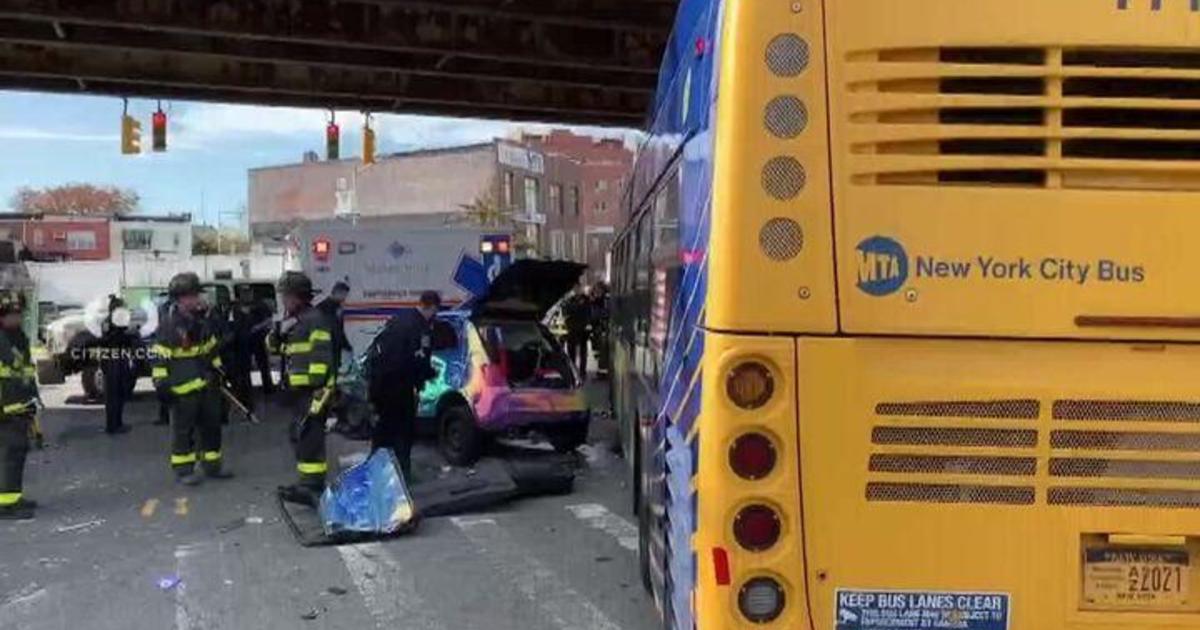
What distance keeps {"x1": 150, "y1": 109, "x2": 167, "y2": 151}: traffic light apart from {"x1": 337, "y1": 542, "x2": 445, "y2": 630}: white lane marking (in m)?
15.0

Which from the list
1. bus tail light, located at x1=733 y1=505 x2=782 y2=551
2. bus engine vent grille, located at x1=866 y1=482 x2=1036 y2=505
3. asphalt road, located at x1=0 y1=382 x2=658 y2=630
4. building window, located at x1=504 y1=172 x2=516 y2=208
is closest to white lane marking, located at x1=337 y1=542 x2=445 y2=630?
asphalt road, located at x1=0 y1=382 x2=658 y2=630

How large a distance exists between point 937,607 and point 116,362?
45.2ft

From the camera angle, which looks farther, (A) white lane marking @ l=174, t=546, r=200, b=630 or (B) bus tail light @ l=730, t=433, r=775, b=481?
(A) white lane marking @ l=174, t=546, r=200, b=630

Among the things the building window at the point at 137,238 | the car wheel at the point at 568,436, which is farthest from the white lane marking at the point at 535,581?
the building window at the point at 137,238

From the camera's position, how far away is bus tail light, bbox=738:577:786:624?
11.4 feet

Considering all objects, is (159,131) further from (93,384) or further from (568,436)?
(568,436)

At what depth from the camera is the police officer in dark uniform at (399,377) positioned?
10.2 m

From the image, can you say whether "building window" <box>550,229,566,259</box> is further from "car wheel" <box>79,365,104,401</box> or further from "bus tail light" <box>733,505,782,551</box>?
"bus tail light" <box>733,505,782,551</box>

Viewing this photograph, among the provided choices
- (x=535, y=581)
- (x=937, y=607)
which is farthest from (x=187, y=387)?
(x=937, y=607)

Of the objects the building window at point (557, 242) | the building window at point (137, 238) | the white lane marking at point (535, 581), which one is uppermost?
the building window at point (137, 238)

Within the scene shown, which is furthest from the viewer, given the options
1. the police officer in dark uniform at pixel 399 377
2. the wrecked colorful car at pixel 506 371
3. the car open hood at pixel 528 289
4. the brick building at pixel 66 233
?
the brick building at pixel 66 233

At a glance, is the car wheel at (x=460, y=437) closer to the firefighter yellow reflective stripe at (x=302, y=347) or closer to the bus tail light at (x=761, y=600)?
the firefighter yellow reflective stripe at (x=302, y=347)

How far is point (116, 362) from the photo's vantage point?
15.2m

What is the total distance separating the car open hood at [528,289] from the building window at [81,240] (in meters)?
68.3
